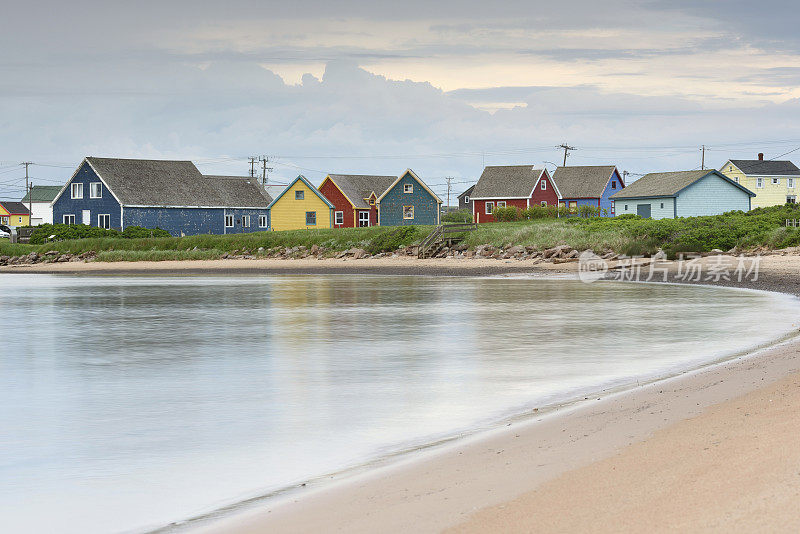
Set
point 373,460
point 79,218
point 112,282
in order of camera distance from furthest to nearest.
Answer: point 79,218 < point 112,282 < point 373,460

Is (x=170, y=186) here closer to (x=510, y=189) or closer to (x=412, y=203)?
(x=412, y=203)

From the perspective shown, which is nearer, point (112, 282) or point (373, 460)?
point (373, 460)

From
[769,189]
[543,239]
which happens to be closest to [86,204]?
[543,239]

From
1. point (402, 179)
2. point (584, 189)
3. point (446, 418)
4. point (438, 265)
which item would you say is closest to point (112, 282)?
point (438, 265)

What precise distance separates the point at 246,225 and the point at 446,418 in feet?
245

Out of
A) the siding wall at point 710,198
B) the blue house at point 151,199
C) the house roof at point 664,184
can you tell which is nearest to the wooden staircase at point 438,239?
the house roof at point 664,184

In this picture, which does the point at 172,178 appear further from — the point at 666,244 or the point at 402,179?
the point at 666,244

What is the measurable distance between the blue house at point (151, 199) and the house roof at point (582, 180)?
1333 inches

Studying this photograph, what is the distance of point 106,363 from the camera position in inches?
596

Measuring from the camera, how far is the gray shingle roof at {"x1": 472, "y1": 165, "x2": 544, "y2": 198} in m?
84.6

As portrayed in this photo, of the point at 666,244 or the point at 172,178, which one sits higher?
the point at 172,178

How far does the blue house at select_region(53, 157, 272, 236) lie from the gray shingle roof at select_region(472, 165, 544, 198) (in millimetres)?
22416

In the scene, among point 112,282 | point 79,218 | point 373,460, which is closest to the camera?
point 373,460

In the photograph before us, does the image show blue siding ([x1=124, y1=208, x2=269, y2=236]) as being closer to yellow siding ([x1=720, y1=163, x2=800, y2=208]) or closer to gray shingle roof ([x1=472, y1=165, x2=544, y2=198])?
gray shingle roof ([x1=472, y1=165, x2=544, y2=198])
